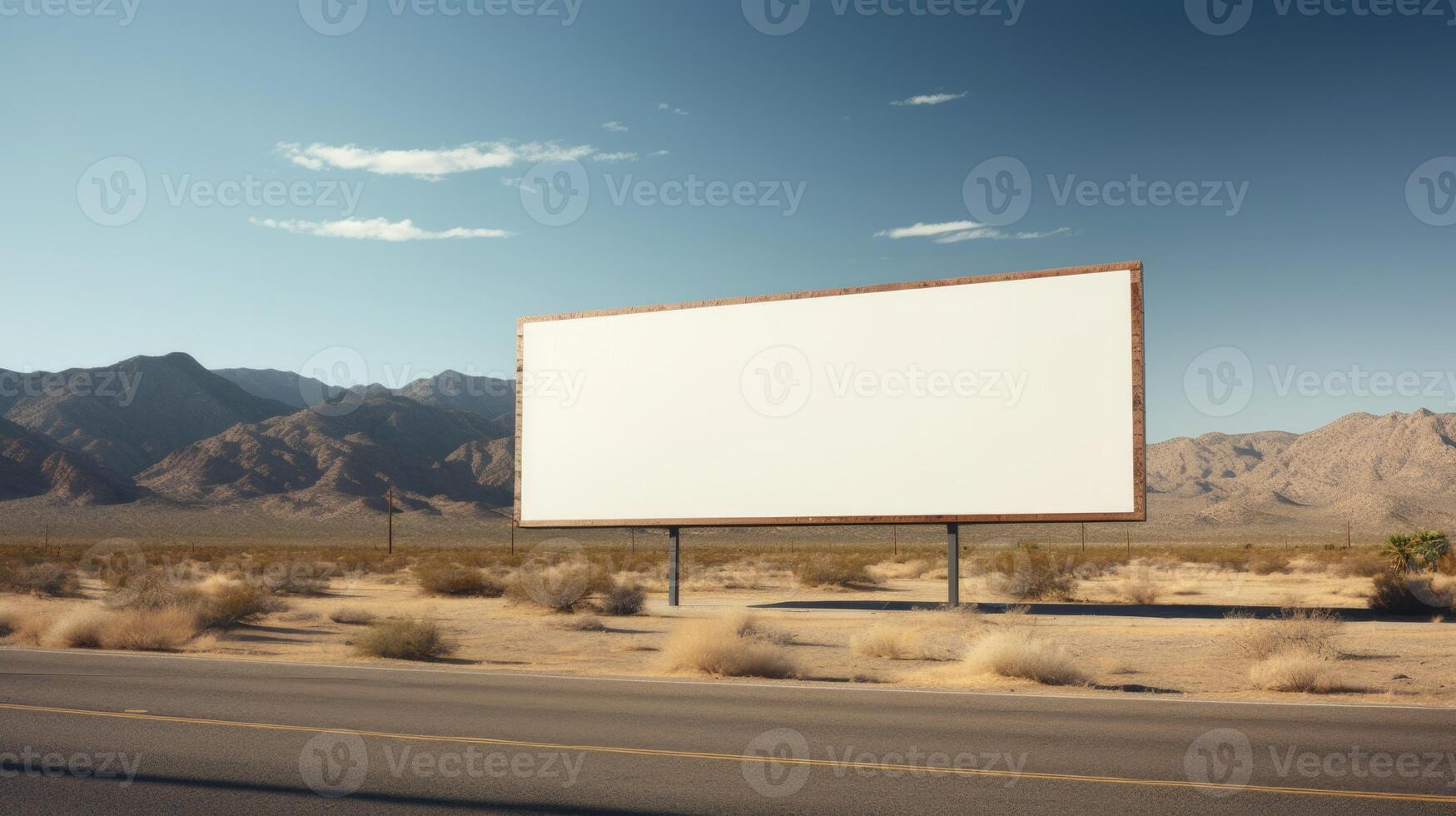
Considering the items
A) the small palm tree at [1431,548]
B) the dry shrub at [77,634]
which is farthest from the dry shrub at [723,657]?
the small palm tree at [1431,548]

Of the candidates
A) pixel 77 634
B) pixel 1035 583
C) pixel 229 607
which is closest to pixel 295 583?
pixel 229 607

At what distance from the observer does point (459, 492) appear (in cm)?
16662

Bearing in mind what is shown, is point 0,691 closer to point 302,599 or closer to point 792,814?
point 792,814

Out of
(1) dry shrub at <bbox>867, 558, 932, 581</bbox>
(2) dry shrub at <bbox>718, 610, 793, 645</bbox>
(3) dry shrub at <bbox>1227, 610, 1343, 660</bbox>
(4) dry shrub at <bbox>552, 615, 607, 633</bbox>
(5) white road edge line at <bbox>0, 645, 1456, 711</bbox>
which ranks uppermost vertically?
(3) dry shrub at <bbox>1227, 610, 1343, 660</bbox>

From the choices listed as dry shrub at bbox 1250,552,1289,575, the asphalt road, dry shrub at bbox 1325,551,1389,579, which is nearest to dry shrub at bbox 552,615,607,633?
the asphalt road

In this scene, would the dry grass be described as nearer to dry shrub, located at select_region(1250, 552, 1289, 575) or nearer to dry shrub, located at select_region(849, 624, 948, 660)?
dry shrub, located at select_region(1250, 552, 1289, 575)

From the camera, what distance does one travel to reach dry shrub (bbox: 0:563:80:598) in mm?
35375

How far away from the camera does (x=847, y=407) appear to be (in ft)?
91.5

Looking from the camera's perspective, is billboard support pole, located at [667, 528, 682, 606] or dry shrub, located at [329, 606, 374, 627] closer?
dry shrub, located at [329, 606, 374, 627]

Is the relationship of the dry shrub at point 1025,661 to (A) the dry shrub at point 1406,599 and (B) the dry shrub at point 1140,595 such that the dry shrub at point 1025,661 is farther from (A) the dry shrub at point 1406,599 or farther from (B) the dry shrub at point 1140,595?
(B) the dry shrub at point 1140,595

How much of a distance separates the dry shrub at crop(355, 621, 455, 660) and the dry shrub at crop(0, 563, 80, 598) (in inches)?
837

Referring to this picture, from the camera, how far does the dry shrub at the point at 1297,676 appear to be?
15.1 meters

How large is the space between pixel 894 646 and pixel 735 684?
533cm

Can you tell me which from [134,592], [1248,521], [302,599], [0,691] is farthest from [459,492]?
[0,691]
